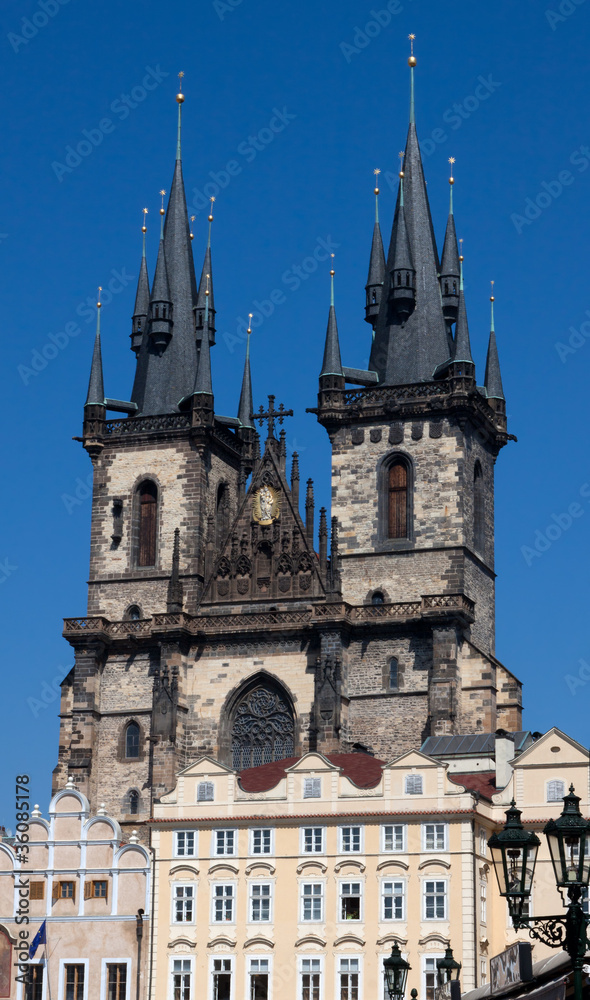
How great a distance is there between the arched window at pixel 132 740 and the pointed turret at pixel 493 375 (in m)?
17.7

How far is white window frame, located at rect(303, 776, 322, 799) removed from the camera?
4962cm

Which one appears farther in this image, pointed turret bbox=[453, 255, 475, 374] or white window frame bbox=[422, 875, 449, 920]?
pointed turret bbox=[453, 255, 475, 374]

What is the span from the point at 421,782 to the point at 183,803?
6847 mm

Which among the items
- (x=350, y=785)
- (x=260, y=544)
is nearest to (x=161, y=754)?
(x=260, y=544)

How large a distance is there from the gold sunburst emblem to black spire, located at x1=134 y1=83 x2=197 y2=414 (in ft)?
17.9

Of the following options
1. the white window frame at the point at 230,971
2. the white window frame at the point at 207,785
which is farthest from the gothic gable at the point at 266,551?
the white window frame at the point at 230,971

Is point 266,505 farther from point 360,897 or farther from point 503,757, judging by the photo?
point 360,897

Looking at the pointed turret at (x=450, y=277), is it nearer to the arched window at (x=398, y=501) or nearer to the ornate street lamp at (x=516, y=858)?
the arched window at (x=398, y=501)

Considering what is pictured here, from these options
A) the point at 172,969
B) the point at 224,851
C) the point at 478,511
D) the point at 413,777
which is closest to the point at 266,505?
the point at 478,511

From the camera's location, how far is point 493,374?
225 ft

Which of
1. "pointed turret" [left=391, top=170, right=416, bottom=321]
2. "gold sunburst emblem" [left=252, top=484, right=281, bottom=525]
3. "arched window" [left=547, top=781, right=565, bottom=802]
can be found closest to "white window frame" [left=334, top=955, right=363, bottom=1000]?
"arched window" [left=547, top=781, right=565, bottom=802]

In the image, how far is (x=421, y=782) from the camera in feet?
159

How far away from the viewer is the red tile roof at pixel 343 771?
50.8 meters

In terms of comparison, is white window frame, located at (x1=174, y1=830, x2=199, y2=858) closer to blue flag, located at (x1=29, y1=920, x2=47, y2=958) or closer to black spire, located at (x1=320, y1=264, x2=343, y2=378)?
blue flag, located at (x1=29, y1=920, x2=47, y2=958)
